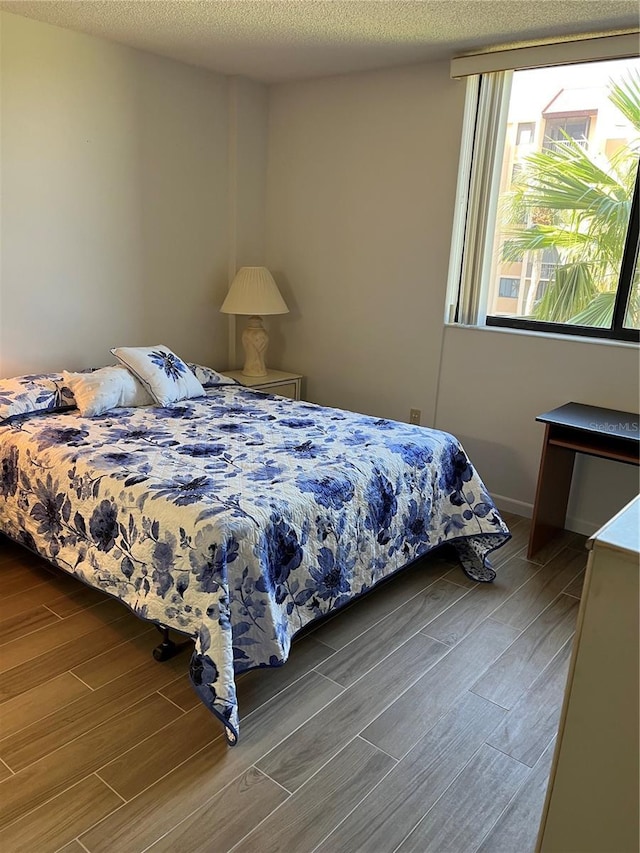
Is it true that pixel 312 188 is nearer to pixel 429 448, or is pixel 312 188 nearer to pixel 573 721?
pixel 429 448

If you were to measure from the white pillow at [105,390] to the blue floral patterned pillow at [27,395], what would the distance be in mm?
93

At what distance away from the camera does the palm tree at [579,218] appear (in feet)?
10.4

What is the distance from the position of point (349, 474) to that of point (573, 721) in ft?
4.69

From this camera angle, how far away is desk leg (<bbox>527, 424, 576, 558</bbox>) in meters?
3.08

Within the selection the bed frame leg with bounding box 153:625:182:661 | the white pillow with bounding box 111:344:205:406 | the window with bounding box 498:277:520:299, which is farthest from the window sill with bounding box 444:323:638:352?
the bed frame leg with bounding box 153:625:182:661

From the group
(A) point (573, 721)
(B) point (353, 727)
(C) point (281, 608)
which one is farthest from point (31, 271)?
(A) point (573, 721)

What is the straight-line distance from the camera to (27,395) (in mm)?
3020

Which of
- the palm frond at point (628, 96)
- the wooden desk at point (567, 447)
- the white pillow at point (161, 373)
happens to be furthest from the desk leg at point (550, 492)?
the white pillow at point (161, 373)

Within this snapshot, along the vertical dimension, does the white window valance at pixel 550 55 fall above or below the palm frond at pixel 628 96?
above

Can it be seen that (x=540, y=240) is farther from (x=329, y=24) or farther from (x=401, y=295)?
(x=329, y=24)

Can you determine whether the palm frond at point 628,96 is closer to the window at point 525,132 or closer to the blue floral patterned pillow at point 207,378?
the window at point 525,132

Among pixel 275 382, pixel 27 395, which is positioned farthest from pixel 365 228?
pixel 27 395

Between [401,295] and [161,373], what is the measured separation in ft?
4.91

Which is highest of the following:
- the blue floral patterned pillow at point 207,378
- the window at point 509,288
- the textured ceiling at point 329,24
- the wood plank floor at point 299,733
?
the textured ceiling at point 329,24
